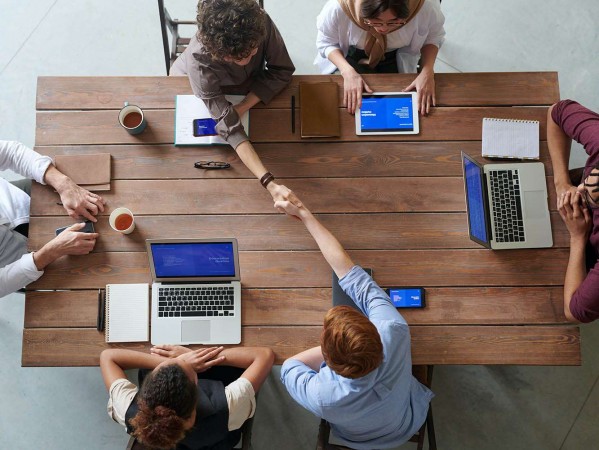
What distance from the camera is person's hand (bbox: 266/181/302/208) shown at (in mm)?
2031

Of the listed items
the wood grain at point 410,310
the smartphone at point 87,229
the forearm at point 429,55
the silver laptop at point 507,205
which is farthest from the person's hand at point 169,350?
the forearm at point 429,55

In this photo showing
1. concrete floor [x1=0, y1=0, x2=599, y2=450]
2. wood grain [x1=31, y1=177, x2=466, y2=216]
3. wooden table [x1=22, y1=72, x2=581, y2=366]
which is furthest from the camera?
concrete floor [x1=0, y1=0, x2=599, y2=450]

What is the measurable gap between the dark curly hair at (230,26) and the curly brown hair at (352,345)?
955 mm

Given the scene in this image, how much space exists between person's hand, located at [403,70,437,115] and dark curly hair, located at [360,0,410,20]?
29cm

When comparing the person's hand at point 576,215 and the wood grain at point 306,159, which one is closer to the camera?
the person's hand at point 576,215

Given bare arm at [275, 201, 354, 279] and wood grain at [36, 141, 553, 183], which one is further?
A: wood grain at [36, 141, 553, 183]

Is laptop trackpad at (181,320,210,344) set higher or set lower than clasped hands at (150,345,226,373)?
higher

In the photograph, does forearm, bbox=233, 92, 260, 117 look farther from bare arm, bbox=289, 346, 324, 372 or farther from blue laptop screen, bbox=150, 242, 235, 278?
bare arm, bbox=289, 346, 324, 372

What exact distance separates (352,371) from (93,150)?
4.48ft

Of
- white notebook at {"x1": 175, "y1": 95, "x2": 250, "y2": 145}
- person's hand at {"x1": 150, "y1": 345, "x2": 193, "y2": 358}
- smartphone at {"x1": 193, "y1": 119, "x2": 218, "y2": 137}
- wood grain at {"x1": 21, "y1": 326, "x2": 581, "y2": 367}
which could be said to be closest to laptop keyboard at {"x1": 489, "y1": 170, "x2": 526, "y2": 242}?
wood grain at {"x1": 21, "y1": 326, "x2": 581, "y2": 367}

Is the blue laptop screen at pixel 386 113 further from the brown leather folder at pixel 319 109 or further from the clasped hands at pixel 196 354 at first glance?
the clasped hands at pixel 196 354

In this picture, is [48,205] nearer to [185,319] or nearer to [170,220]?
[170,220]

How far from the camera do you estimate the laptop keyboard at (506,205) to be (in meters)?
2.05

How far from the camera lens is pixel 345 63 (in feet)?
7.48
